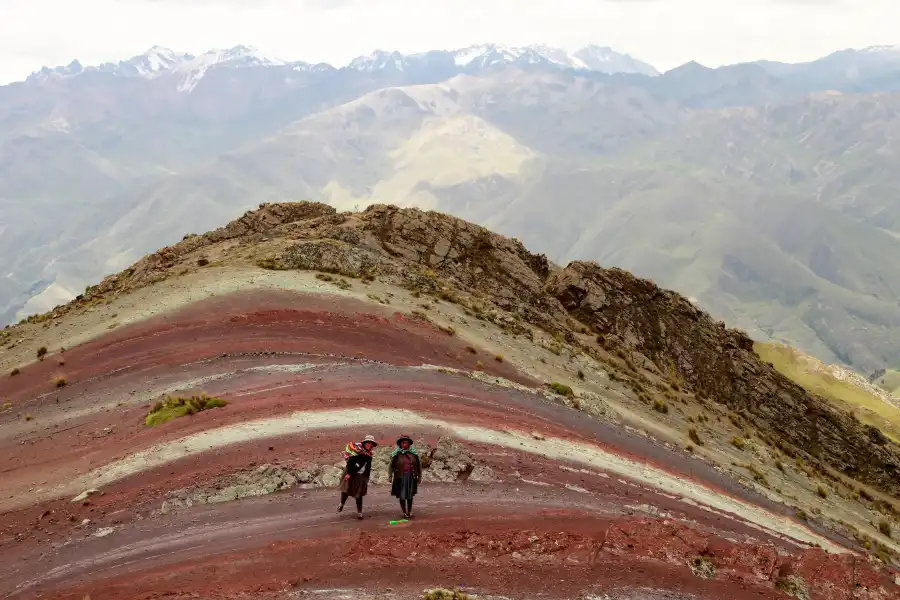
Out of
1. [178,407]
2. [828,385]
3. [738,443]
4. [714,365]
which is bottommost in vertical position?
[738,443]

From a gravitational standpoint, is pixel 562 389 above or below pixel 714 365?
below

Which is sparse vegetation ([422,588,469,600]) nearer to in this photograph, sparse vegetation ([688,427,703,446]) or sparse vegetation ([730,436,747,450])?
sparse vegetation ([688,427,703,446])

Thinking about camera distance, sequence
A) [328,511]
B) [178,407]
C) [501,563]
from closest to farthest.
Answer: [501,563], [328,511], [178,407]

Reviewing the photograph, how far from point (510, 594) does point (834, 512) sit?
79.5 ft

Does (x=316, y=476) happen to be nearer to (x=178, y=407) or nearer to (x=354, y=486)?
(x=354, y=486)

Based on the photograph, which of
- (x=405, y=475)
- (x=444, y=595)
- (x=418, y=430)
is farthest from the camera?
(x=418, y=430)

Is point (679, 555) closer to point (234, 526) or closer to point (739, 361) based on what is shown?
point (234, 526)

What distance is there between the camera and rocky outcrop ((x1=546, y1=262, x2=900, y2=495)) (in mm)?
41156

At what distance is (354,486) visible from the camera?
15.1m

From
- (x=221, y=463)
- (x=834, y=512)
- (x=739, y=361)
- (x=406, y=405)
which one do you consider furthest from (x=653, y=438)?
(x=739, y=361)

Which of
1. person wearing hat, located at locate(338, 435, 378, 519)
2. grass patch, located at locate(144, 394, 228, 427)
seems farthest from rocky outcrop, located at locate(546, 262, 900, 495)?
person wearing hat, located at locate(338, 435, 378, 519)

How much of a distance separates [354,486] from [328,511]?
45.9 inches

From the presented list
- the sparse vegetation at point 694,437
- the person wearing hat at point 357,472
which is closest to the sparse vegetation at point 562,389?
the sparse vegetation at point 694,437

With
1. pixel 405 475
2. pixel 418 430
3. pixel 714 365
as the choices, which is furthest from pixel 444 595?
pixel 714 365
